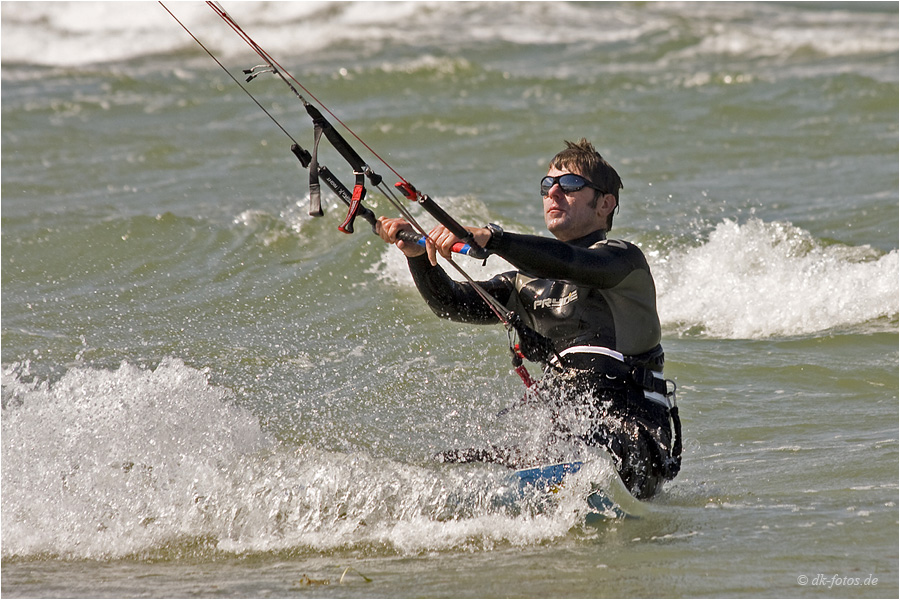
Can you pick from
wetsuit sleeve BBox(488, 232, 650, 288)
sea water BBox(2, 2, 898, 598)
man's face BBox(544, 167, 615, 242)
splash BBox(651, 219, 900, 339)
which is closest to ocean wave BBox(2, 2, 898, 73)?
sea water BBox(2, 2, 898, 598)

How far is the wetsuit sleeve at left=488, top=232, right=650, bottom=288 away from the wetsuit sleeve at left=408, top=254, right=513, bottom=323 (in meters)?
0.63

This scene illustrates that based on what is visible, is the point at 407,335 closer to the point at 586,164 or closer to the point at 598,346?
the point at 598,346

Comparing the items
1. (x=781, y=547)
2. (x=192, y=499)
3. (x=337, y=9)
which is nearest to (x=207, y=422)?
(x=192, y=499)

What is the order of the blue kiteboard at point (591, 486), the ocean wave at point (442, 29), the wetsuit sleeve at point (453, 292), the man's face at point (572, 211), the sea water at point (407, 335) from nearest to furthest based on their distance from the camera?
the sea water at point (407, 335), the blue kiteboard at point (591, 486), the man's face at point (572, 211), the wetsuit sleeve at point (453, 292), the ocean wave at point (442, 29)

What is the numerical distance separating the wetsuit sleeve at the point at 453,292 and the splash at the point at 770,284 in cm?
350

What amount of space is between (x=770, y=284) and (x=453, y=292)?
15.4 feet

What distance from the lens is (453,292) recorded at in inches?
191

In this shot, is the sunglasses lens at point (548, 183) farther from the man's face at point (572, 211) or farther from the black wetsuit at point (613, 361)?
the black wetsuit at point (613, 361)

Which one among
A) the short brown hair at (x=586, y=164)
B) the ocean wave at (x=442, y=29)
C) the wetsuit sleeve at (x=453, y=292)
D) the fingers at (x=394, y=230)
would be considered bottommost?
the wetsuit sleeve at (x=453, y=292)

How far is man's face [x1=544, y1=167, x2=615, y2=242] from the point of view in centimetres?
461

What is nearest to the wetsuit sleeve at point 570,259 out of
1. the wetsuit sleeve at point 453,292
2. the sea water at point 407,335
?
the wetsuit sleeve at point 453,292

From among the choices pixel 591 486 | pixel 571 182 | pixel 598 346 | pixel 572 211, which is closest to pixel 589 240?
pixel 572 211

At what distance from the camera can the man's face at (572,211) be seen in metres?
4.61

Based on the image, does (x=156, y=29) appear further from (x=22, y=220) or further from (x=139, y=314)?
(x=139, y=314)
